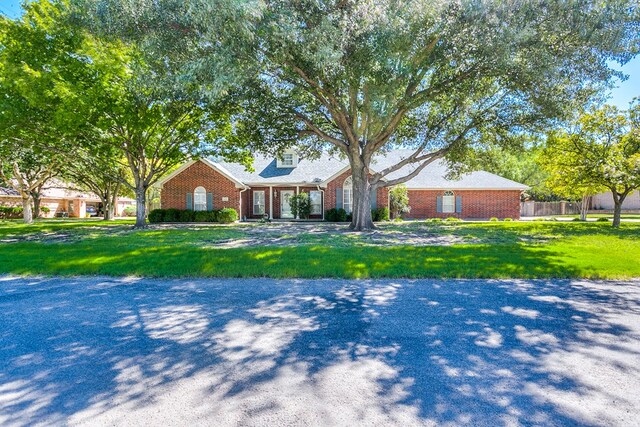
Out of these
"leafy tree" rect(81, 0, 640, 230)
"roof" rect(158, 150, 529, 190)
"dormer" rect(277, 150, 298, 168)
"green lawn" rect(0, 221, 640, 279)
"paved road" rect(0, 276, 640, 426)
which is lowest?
"paved road" rect(0, 276, 640, 426)

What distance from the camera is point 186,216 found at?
86.8 feet

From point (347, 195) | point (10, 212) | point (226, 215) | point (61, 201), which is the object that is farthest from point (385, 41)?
point (61, 201)

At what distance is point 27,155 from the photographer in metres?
29.2

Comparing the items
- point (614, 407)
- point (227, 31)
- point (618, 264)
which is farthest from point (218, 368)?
point (618, 264)

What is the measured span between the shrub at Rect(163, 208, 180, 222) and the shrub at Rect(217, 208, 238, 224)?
329 centimetres

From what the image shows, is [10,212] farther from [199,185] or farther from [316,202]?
[316,202]

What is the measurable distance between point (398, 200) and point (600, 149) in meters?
11.6

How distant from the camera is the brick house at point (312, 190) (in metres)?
26.6

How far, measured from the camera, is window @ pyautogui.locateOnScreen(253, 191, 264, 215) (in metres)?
28.4

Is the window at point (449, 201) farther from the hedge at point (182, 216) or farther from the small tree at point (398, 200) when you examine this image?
the hedge at point (182, 216)

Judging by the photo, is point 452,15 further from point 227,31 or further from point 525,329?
point 525,329

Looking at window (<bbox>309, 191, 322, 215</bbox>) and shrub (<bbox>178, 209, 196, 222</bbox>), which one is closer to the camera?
shrub (<bbox>178, 209, 196, 222</bbox>)

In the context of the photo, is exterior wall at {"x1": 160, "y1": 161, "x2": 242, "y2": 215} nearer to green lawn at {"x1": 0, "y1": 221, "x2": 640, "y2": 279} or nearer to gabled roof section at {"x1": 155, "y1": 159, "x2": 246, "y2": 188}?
gabled roof section at {"x1": 155, "y1": 159, "x2": 246, "y2": 188}

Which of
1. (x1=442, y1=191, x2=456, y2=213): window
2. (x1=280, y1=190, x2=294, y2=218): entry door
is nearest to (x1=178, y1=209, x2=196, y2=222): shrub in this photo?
(x1=280, y1=190, x2=294, y2=218): entry door
